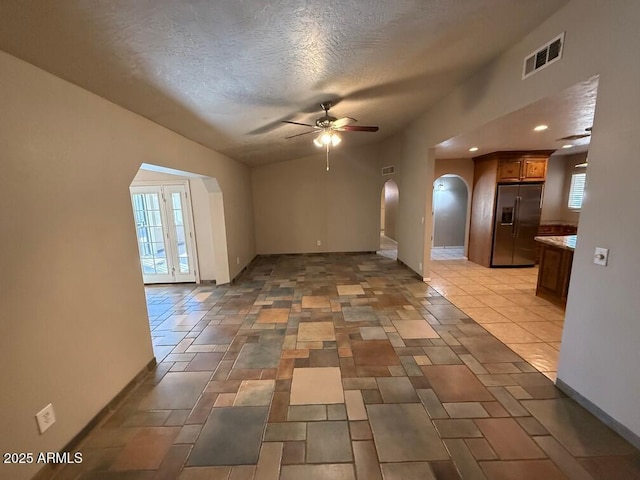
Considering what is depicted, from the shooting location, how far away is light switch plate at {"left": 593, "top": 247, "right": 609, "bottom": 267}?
181cm

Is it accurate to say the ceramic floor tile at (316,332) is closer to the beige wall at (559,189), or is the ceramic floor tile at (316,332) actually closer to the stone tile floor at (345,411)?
the stone tile floor at (345,411)

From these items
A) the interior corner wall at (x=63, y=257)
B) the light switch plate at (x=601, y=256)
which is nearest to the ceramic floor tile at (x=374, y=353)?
the light switch plate at (x=601, y=256)

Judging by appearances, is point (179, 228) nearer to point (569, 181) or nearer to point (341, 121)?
point (341, 121)

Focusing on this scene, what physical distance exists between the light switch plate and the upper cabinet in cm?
422

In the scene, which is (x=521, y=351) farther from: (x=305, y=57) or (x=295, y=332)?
(x=305, y=57)

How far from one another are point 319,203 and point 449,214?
3.74m

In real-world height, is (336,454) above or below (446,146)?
below

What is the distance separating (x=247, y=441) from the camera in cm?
182

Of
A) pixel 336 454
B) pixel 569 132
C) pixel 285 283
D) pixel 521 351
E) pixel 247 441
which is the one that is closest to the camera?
pixel 336 454

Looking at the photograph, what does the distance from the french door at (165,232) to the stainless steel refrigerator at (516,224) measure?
622cm

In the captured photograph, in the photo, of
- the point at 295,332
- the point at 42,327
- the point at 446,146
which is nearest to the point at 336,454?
the point at 295,332

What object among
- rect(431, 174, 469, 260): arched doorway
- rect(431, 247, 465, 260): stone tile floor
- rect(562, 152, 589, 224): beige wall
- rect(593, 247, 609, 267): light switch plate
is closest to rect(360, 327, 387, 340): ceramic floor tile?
rect(593, 247, 609, 267): light switch plate

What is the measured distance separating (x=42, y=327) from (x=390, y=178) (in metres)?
6.54

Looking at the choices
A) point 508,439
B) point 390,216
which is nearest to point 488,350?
point 508,439
